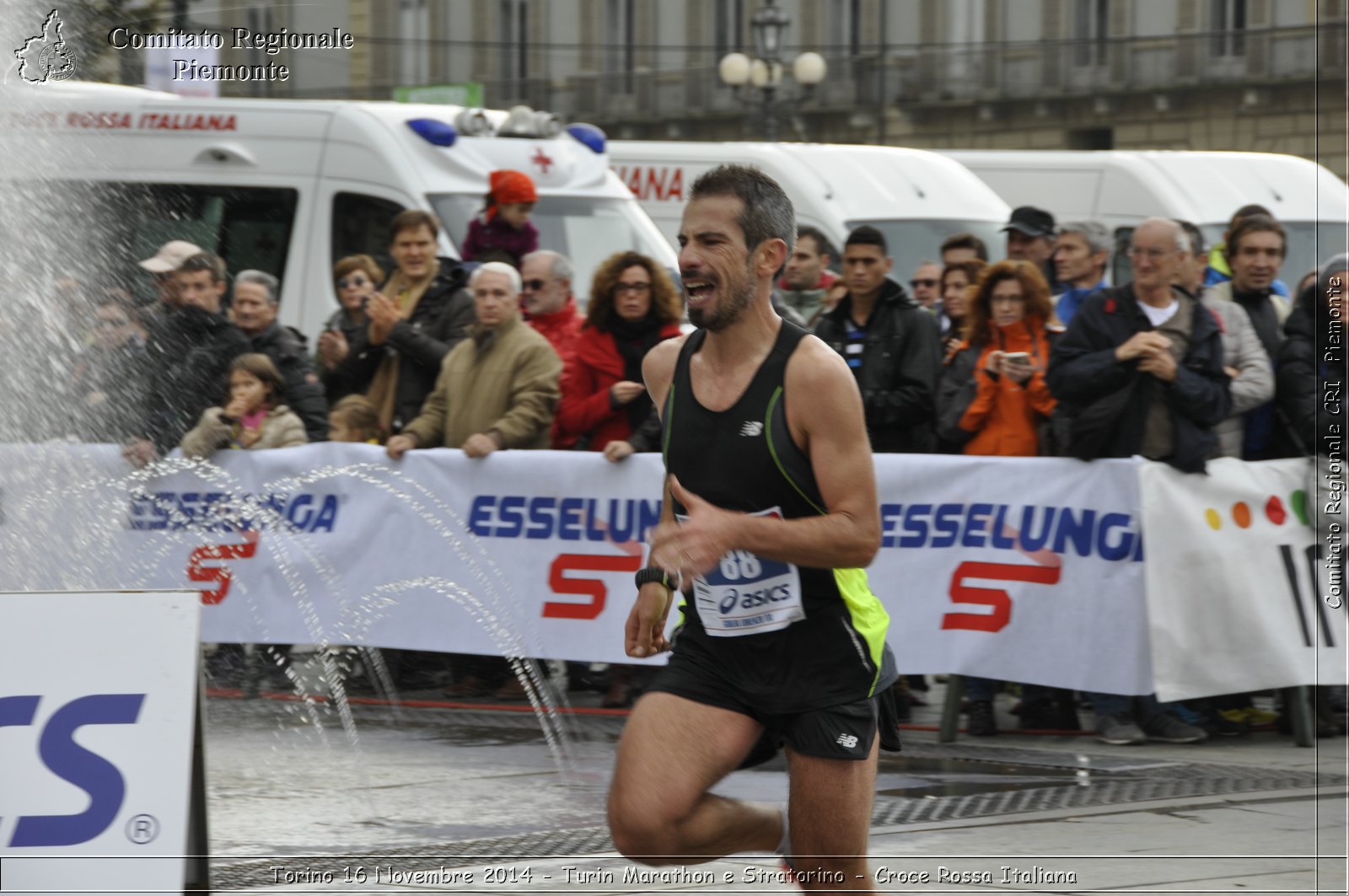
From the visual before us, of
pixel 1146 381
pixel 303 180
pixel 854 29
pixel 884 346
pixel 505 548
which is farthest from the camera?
pixel 854 29

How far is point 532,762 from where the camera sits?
786 cm

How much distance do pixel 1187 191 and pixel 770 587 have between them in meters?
14.2

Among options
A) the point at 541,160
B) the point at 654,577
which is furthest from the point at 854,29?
the point at 654,577

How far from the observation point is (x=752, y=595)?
4570 millimetres

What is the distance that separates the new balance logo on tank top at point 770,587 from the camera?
447cm

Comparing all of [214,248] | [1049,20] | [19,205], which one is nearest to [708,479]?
[19,205]

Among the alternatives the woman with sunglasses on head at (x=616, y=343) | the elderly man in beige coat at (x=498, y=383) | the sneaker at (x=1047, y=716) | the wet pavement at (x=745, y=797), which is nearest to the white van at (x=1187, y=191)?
the woman with sunglasses on head at (x=616, y=343)

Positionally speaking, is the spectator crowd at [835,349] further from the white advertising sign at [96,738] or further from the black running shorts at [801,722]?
the white advertising sign at [96,738]

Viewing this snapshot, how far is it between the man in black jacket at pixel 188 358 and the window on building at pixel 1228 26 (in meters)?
28.9

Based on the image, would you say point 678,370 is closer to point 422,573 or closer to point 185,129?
point 422,573

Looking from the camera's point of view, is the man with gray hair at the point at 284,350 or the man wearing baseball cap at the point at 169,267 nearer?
the man with gray hair at the point at 284,350

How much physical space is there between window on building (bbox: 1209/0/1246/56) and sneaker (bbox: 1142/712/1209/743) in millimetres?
29791

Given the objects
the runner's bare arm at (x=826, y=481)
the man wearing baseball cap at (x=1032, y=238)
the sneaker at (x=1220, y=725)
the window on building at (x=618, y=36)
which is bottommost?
the sneaker at (x=1220, y=725)

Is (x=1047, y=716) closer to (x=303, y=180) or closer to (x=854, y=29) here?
(x=303, y=180)
